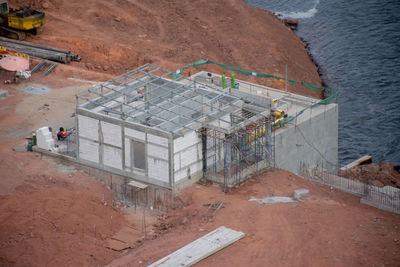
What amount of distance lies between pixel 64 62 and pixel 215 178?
1079 inches

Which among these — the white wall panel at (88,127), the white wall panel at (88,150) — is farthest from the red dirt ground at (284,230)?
the white wall panel at (88,127)

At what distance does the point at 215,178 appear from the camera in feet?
165

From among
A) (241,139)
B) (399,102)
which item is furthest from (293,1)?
(241,139)

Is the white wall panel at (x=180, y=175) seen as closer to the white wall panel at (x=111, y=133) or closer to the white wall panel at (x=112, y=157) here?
the white wall panel at (x=112, y=157)

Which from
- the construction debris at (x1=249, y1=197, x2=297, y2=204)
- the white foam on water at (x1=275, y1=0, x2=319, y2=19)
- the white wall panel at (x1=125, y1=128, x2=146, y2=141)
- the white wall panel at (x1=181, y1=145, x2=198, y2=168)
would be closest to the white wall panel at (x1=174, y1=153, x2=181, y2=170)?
the white wall panel at (x1=181, y1=145, x2=198, y2=168)

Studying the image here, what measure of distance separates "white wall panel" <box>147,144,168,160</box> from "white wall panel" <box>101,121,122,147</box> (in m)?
2.22

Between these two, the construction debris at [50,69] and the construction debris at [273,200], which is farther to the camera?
the construction debris at [50,69]

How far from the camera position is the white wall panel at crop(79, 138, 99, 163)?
170 feet

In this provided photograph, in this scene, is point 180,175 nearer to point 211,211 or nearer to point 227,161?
point 227,161

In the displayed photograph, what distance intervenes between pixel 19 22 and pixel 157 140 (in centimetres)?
3447

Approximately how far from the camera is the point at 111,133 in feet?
166

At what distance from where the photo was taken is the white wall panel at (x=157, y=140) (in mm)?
48300

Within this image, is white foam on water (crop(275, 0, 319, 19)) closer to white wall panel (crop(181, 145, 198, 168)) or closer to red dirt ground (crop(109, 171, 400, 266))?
red dirt ground (crop(109, 171, 400, 266))

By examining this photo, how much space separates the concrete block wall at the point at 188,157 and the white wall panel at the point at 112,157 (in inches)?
158
